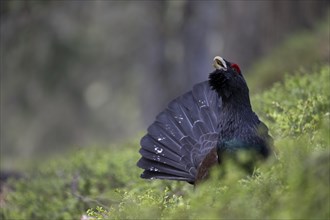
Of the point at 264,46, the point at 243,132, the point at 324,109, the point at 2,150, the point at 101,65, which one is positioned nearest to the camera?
the point at 243,132

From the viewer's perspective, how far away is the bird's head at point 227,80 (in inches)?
240

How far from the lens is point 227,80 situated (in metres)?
6.12

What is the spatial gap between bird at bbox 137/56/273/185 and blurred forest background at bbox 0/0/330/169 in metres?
6.73

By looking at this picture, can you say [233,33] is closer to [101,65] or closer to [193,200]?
[101,65]

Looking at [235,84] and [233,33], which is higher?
[233,33]

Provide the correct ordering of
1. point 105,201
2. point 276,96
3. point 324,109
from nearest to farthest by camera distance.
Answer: point 324,109 → point 105,201 → point 276,96

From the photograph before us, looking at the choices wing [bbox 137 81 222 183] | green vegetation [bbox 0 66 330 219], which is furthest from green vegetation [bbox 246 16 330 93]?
wing [bbox 137 81 222 183]

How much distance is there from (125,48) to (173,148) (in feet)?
59.2

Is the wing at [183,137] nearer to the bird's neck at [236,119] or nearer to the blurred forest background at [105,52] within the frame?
the bird's neck at [236,119]

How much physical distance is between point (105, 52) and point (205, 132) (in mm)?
17841

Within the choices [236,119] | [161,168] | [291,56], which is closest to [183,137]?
[161,168]

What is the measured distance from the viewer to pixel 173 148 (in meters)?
6.70

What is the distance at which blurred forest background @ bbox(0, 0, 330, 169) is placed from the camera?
1639 cm

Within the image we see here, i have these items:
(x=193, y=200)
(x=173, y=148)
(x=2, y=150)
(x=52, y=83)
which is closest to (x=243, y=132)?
(x=173, y=148)
